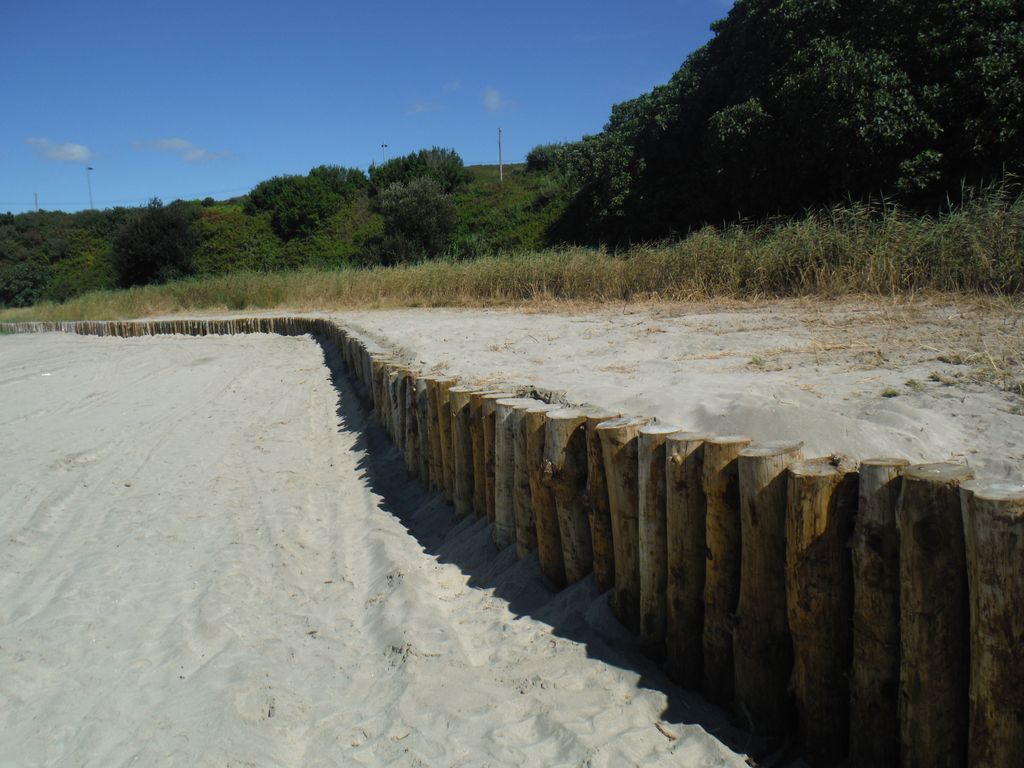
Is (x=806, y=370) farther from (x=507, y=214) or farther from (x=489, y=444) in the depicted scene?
(x=507, y=214)

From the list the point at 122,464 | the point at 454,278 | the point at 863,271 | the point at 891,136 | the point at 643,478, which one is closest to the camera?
the point at 643,478

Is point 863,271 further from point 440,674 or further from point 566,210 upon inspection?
point 566,210

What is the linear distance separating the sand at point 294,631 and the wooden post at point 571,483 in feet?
0.61

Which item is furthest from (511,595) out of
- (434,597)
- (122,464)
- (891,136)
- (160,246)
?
(160,246)

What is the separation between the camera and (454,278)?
58.4ft

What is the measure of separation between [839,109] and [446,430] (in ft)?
44.4

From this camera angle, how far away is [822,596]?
236 cm

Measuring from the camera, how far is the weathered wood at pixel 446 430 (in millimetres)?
4858

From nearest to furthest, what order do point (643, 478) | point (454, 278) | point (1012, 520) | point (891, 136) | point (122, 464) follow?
point (1012, 520), point (643, 478), point (122, 464), point (891, 136), point (454, 278)

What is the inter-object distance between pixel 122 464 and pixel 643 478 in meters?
5.49

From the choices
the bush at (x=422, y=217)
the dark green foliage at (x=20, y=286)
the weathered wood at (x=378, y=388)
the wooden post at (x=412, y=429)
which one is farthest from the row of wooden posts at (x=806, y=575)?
the dark green foliage at (x=20, y=286)

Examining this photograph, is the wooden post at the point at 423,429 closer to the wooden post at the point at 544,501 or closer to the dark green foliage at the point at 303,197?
the wooden post at the point at 544,501

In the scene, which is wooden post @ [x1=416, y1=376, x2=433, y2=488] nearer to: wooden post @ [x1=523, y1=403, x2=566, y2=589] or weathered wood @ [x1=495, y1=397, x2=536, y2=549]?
weathered wood @ [x1=495, y1=397, x2=536, y2=549]

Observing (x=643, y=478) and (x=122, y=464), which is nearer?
(x=643, y=478)
